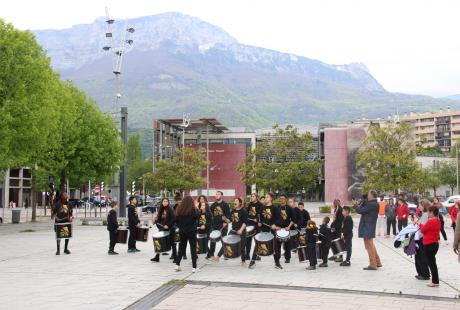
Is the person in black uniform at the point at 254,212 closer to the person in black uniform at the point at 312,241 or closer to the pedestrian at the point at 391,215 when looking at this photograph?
the person in black uniform at the point at 312,241

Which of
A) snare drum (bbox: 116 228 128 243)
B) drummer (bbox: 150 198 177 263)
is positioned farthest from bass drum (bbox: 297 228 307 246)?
snare drum (bbox: 116 228 128 243)

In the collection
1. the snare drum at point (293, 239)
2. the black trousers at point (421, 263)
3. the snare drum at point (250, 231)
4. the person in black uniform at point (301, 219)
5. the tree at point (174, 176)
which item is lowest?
the black trousers at point (421, 263)

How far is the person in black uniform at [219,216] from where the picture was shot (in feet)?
46.5

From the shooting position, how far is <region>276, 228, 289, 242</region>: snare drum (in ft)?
41.8

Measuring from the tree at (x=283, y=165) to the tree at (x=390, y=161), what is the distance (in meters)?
7.96

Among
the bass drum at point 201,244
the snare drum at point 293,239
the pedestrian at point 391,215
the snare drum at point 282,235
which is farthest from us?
the pedestrian at point 391,215

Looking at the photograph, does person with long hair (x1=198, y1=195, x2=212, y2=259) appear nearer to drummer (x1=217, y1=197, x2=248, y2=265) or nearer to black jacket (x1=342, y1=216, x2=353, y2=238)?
drummer (x1=217, y1=197, x2=248, y2=265)

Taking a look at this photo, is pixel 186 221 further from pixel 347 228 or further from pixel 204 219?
pixel 347 228

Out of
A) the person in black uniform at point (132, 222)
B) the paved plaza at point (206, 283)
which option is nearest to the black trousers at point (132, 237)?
the person in black uniform at point (132, 222)

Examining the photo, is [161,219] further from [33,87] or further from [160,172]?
[160,172]

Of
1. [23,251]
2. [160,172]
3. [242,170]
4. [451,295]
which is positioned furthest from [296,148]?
[451,295]

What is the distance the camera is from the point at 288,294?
9.36m

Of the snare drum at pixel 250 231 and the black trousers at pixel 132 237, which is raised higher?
the snare drum at pixel 250 231

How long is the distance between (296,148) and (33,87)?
3104 centimetres
